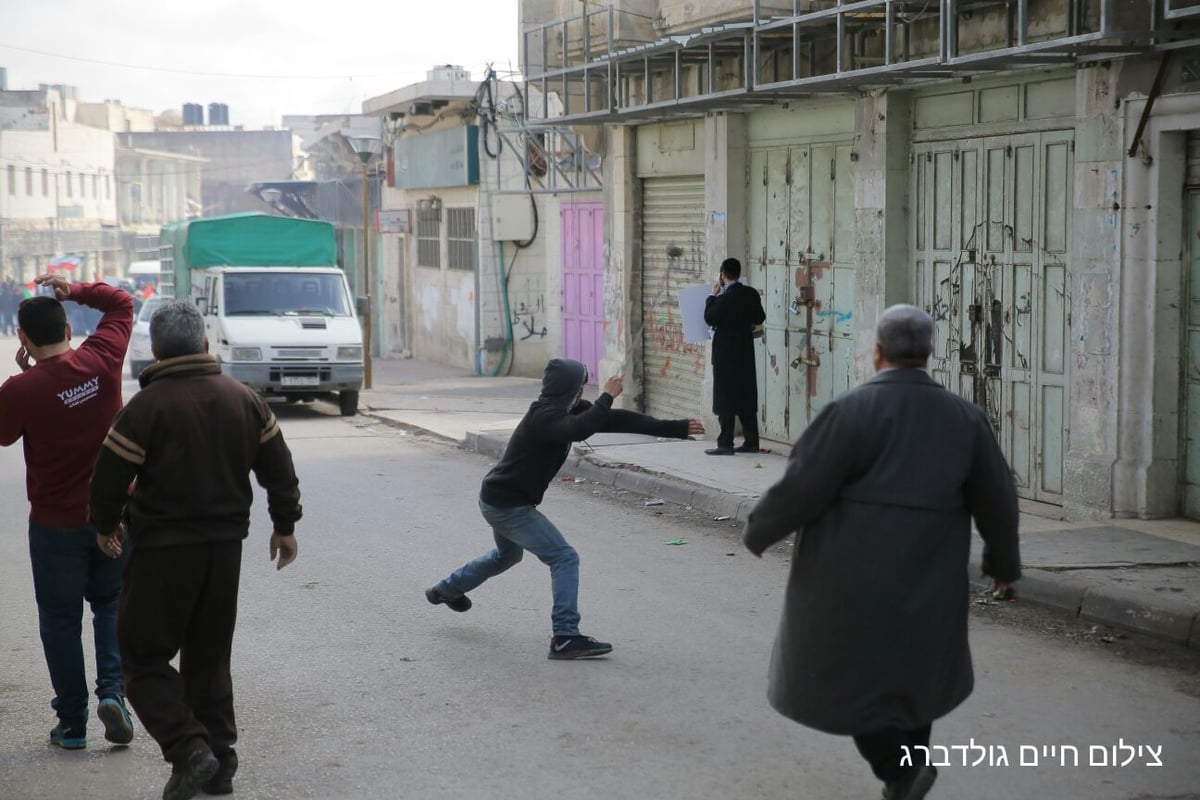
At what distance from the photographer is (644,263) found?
57.8ft

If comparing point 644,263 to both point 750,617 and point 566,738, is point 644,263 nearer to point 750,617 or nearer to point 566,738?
point 750,617

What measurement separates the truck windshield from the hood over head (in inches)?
572

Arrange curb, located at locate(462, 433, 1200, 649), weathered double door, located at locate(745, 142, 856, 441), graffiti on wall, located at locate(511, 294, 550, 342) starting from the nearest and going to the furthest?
curb, located at locate(462, 433, 1200, 649) → weathered double door, located at locate(745, 142, 856, 441) → graffiti on wall, located at locate(511, 294, 550, 342)

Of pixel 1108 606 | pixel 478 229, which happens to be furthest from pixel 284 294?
pixel 1108 606

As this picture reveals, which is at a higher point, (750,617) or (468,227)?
(468,227)

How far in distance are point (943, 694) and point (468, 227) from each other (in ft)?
76.3

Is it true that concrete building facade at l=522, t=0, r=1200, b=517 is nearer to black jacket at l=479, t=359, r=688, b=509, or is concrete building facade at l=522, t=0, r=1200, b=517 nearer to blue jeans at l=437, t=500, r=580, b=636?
black jacket at l=479, t=359, r=688, b=509

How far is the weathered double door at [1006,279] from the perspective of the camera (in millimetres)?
10703

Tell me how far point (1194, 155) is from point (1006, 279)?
1.95 m

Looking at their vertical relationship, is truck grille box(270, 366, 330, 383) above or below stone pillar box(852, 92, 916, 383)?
below

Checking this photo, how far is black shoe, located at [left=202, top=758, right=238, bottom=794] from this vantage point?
522cm

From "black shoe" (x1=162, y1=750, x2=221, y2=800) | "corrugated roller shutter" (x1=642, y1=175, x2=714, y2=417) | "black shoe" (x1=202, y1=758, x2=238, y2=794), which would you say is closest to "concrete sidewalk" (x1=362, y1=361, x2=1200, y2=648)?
"corrugated roller shutter" (x1=642, y1=175, x2=714, y2=417)

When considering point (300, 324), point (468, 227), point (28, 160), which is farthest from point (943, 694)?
point (28, 160)

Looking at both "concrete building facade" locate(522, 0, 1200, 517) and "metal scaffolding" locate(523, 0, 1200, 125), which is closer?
"metal scaffolding" locate(523, 0, 1200, 125)
